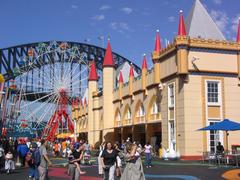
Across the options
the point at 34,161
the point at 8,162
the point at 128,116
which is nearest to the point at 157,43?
the point at 128,116

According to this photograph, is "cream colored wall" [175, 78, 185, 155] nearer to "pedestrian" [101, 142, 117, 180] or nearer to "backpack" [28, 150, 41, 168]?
"backpack" [28, 150, 41, 168]

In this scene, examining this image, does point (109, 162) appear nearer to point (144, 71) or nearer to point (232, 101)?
point (232, 101)

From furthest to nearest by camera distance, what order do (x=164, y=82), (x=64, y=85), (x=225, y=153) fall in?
(x=64, y=85), (x=164, y=82), (x=225, y=153)

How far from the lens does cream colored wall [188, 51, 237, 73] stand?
30497mm

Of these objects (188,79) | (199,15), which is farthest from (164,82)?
(199,15)

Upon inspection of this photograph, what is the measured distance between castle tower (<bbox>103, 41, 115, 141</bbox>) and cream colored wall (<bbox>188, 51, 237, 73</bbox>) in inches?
808

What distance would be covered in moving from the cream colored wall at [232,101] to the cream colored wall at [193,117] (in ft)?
7.33

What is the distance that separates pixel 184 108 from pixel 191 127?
1.45 m

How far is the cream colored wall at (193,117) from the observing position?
29.5 meters

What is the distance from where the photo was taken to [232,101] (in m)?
31.0

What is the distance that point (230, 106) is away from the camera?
30.9 meters

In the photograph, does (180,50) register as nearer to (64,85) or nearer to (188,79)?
(188,79)

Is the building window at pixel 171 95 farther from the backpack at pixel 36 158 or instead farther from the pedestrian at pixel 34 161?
the backpack at pixel 36 158

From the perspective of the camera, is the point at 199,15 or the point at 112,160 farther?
the point at 199,15
